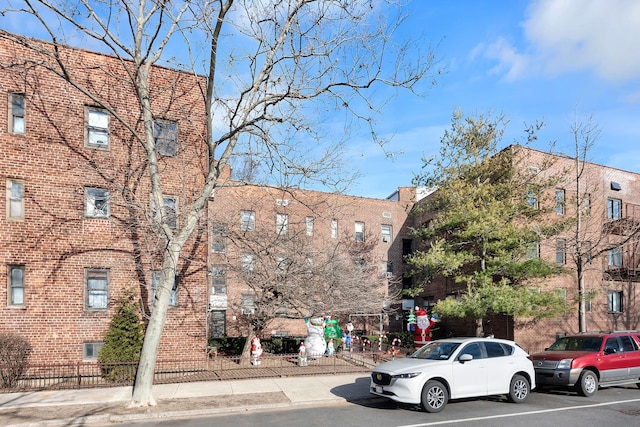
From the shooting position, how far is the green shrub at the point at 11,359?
12156 millimetres

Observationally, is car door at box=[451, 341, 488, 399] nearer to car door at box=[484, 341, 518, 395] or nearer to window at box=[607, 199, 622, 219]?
car door at box=[484, 341, 518, 395]

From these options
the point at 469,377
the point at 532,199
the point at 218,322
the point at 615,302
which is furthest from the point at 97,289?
the point at 615,302

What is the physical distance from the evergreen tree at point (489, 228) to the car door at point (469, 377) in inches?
284

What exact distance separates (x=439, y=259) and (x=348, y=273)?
161 inches

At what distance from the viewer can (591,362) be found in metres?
12.1

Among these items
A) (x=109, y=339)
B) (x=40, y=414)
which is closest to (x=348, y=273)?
(x=109, y=339)

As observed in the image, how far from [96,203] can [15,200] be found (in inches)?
83.6

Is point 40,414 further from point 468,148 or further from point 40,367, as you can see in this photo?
point 468,148

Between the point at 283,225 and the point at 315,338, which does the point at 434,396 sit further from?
the point at 283,225

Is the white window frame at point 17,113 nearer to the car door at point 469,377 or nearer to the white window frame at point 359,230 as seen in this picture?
the car door at point 469,377

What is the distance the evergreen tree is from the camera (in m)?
17.9

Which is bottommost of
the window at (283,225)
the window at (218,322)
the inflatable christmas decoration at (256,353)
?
the window at (218,322)

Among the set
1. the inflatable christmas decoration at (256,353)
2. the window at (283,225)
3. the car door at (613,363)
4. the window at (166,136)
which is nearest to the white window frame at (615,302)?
the car door at (613,363)

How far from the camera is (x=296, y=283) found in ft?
55.5
